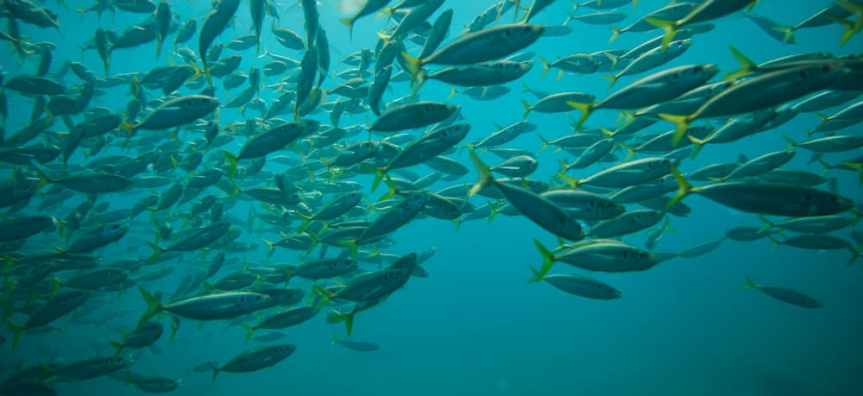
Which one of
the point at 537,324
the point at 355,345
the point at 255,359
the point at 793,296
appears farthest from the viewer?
the point at 537,324

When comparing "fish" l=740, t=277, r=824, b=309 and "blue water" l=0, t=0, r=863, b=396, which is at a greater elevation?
"fish" l=740, t=277, r=824, b=309

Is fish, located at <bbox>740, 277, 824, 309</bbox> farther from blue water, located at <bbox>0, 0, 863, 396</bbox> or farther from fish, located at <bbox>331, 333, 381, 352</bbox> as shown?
fish, located at <bbox>331, 333, 381, 352</bbox>

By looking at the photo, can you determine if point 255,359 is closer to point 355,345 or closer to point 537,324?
point 355,345

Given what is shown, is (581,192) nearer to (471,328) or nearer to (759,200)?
(759,200)

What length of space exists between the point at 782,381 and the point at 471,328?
19958 millimetres

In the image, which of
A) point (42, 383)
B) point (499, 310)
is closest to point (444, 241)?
point (499, 310)

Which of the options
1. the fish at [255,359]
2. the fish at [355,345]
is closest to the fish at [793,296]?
the fish at [255,359]

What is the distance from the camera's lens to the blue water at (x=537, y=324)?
16.7m

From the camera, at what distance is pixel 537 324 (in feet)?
108

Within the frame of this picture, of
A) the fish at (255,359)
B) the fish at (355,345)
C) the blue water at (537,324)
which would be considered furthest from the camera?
the blue water at (537,324)

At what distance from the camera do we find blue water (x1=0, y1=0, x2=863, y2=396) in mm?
16734

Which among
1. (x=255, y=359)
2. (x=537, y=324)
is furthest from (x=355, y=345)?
(x=537, y=324)

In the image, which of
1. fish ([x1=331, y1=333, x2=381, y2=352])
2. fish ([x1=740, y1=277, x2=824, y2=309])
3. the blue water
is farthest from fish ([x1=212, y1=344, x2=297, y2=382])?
fish ([x1=740, y1=277, x2=824, y2=309])

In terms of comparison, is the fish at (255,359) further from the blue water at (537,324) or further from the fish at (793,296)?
the fish at (793,296)
